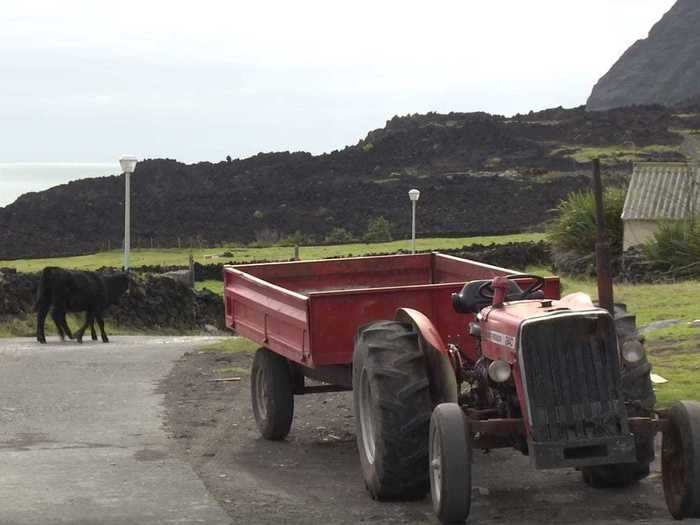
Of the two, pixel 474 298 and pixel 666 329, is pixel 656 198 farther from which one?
pixel 474 298

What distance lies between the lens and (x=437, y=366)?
31.4 feet

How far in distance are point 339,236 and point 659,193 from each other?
43.4m

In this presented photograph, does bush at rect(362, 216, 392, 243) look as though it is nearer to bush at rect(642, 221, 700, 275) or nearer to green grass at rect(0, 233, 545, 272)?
green grass at rect(0, 233, 545, 272)

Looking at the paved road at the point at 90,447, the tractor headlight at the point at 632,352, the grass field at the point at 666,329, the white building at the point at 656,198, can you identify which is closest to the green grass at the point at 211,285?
the grass field at the point at 666,329

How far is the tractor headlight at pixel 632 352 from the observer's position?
9336mm

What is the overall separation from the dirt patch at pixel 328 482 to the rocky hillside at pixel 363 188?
233 feet

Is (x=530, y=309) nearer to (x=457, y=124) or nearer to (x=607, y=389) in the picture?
(x=607, y=389)

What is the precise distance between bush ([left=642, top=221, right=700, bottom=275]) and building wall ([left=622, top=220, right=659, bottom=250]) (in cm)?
441

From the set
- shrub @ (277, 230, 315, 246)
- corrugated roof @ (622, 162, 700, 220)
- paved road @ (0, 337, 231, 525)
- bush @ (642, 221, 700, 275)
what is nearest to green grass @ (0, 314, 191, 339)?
paved road @ (0, 337, 231, 525)

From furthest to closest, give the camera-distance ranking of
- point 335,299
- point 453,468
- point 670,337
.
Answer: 1. point 670,337
2. point 335,299
3. point 453,468

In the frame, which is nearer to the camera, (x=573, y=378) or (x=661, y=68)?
(x=573, y=378)

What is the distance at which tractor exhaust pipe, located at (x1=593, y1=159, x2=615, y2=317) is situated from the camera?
884cm

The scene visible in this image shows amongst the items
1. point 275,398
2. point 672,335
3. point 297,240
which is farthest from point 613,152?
point 275,398

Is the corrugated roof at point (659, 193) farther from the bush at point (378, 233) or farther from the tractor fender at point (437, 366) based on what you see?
the tractor fender at point (437, 366)
